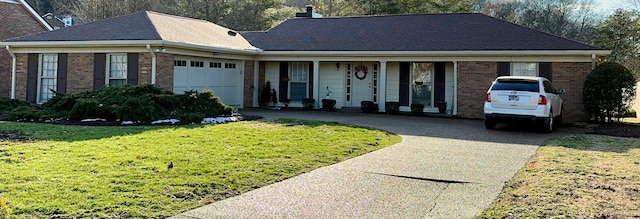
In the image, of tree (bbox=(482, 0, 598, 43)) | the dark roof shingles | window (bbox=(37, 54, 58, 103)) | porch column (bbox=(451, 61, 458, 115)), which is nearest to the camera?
the dark roof shingles

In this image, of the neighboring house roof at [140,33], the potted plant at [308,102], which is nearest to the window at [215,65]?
the neighboring house roof at [140,33]

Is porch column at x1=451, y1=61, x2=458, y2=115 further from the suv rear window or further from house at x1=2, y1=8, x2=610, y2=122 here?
the suv rear window

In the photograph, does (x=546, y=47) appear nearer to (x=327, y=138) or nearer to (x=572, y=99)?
(x=572, y=99)

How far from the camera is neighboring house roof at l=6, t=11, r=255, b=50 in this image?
1728cm

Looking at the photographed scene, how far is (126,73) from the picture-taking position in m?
17.6

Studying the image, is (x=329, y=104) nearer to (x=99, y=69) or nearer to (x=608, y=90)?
(x=99, y=69)

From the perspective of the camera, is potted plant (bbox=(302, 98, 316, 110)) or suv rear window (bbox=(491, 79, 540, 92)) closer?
suv rear window (bbox=(491, 79, 540, 92))

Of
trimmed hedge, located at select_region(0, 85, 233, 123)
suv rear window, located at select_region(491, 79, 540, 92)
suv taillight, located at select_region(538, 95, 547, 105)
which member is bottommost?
trimmed hedge, located at select_region(0, 85, 233, 123)

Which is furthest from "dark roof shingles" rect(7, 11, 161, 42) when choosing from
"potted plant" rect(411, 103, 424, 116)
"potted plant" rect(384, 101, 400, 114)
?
"potted plant" rect(411, 103, 424, 116)

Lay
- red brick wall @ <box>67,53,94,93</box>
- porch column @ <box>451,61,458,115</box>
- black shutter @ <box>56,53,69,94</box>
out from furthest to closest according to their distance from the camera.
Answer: porch column @ <box>451,61,458,115</box> → black shutter @ <box>56,53,69,94</box> → red brick wall @ <box>67,53,94,93</box>

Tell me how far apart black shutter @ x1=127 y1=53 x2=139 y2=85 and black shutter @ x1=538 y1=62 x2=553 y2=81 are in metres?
12.9

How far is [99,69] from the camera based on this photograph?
58.4 feet

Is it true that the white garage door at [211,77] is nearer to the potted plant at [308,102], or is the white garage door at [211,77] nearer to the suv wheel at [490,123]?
the potted plant at [308,102]

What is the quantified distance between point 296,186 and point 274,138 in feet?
13.9
